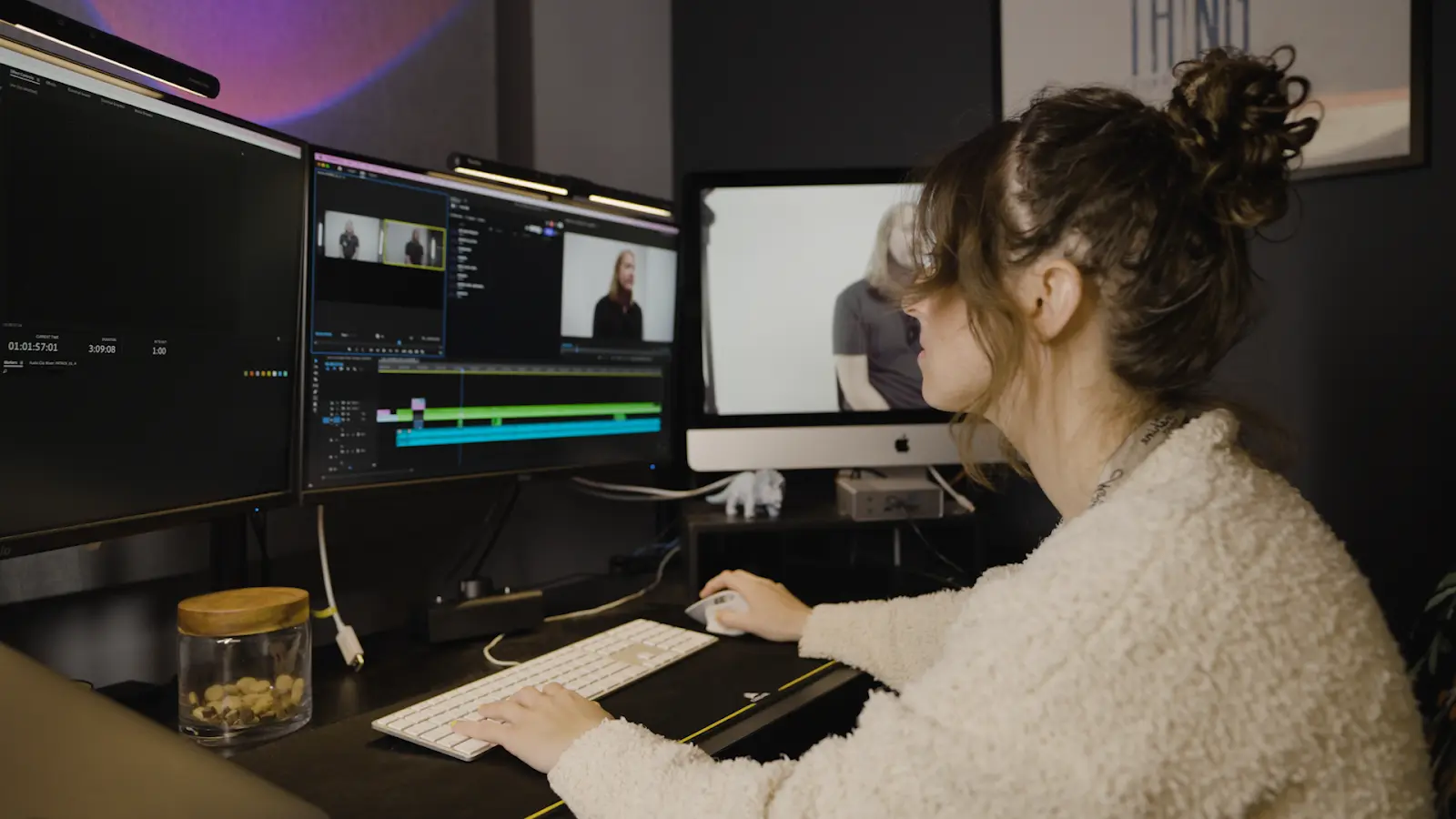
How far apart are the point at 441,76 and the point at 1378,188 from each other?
1.48 m

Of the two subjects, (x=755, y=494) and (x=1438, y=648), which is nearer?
(x=1438, y=648)

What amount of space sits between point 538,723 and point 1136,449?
55cm

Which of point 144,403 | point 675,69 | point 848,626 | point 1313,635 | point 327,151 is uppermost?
point 675,69

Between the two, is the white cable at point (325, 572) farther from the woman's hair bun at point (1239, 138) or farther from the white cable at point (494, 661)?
the woman's hair bun at point (1239, 138)

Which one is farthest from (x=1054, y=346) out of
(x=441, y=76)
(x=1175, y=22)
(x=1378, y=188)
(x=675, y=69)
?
(x=675, y=69)

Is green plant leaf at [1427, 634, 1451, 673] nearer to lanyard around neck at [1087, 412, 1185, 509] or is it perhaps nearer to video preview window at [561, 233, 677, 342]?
lanyard around neck at [1087, 412, 1185, 509]

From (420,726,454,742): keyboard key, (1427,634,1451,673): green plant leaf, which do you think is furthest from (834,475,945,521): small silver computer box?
(420,726,454,742): keyboard key

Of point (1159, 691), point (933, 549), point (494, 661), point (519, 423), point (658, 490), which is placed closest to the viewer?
point (1159, 691)

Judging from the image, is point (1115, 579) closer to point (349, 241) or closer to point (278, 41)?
point (349, 241)

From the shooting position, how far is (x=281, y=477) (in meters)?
1.07

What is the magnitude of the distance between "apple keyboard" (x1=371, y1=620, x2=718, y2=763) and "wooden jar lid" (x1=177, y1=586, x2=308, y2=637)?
0.45 ft

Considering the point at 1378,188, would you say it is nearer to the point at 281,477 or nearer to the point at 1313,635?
the point at 1313,635

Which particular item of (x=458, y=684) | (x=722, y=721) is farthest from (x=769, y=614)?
(x=458, y=684)

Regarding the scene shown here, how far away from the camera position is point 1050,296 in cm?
75
